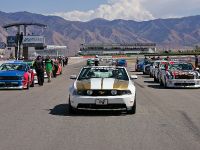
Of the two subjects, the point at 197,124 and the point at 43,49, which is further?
the point at 43,49

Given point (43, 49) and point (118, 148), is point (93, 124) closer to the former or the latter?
point (118, 148)

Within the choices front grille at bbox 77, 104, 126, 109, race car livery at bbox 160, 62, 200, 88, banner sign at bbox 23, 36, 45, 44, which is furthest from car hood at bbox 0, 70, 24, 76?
banner sign at bbox 23, 36, 45, 44

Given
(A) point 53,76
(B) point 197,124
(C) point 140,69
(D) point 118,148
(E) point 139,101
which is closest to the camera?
(D) point 118,148

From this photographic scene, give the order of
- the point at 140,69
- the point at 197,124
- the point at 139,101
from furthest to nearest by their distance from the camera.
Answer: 1. the point at 140,69
2. the point at 139,101
3. the point at 197,124

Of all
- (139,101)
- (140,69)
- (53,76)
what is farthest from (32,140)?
(140,69)

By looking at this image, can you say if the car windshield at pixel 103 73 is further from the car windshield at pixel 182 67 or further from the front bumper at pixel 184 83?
the car windshield at pixel 182 67

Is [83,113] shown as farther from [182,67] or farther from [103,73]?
[182,67]

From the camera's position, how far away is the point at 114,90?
12188 millimetres

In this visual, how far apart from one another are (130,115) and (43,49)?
122m

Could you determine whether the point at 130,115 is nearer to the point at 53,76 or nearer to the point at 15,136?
the point at 15,136

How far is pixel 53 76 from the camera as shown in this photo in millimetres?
37312

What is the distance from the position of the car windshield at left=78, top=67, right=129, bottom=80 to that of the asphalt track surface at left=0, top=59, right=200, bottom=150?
3.41 ft

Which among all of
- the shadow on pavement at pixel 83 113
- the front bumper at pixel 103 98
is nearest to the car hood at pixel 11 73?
the shadow on pavement at pixel 83 113

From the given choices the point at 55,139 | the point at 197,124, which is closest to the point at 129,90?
the point at 197,124
